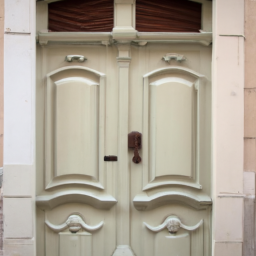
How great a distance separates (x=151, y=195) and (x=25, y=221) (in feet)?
4.30

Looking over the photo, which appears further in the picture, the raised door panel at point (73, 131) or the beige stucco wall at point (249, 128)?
the raised door panel at point (73, 131)

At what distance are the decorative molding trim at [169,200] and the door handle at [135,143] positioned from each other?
39 cm

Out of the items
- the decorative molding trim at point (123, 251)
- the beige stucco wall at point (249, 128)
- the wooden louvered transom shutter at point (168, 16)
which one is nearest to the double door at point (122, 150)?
the decorative molding trim at point (123, 251)

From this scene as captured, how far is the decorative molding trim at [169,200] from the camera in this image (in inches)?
147

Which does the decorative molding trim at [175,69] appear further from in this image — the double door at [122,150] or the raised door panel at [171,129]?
the raised door panel at [171,129]

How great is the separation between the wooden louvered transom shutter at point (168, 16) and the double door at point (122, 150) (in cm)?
20

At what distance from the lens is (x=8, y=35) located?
3.60 meters

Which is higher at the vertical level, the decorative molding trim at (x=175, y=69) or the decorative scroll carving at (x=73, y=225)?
the decorative molding trim at (x=175, y=69)

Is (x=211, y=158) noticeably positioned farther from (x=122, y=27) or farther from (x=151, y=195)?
(x=122, y=27)

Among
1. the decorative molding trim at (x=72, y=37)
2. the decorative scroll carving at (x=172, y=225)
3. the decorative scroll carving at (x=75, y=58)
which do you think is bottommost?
the decorative scroll carving at (x=172, y=225)

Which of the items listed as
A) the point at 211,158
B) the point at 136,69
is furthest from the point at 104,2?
the point at 211,158

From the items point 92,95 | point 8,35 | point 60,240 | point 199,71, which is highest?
point 8,35

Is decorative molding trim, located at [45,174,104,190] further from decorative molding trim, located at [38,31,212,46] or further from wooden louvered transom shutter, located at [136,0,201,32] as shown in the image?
wooden louvered transom shutter, located at [136,0,201,32]

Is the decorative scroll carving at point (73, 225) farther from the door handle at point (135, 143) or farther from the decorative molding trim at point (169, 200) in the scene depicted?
the door handle at point (135, 143)
